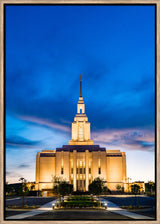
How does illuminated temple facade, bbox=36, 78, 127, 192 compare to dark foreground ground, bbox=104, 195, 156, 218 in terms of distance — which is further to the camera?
illuminated temple facade, bbox=36, 78, 127, 192

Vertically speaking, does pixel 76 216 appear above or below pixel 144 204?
above

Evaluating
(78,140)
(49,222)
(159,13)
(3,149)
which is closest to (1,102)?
(3,149)

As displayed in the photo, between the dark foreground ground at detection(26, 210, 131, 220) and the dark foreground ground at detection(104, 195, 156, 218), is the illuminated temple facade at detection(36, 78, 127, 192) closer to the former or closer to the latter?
the dark foreground ground at detection(104, 195, 156, 218)

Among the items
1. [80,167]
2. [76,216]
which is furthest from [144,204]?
[80,167]

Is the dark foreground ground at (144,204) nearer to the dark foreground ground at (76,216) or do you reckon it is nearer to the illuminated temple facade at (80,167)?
the dark foreground ground at (76,216)

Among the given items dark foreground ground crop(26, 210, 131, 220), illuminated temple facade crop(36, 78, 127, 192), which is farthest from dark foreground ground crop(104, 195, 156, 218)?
illuminated temple facade crop(36, 78, 127, 192)

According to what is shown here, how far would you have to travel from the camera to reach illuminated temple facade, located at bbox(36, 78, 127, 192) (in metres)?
89.1

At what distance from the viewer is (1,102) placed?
46.4 ft

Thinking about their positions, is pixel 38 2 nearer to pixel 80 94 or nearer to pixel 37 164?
pixel 37 164

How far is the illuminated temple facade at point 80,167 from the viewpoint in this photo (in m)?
89.1

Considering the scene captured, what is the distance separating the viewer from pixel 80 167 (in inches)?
3561

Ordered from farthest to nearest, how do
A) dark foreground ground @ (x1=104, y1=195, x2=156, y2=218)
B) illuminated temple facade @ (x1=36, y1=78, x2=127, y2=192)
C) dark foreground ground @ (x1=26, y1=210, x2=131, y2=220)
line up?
illuminated temple facade @ (x1=36, y1=78, x2=127, y2=192)
dark foreground ground @ (x1=104, y1=195, x2=156, y2=218)
dark foreground ground @ (x1=26, y1=210, x2=131, y2=220)

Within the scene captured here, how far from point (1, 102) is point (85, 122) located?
97957 millimetres

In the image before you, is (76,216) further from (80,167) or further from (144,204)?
(80,167)
